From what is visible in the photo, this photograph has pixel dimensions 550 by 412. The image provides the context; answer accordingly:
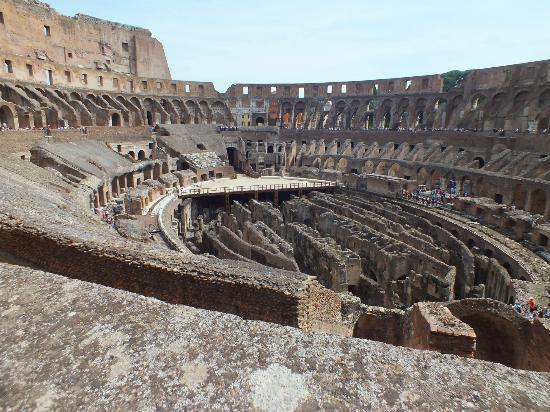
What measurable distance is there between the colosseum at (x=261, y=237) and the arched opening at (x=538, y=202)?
231mm

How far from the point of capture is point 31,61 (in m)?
33.4

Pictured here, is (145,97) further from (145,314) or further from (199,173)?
(145,314)

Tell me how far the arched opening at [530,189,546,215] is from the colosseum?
0.76 feet

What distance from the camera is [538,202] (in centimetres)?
2273

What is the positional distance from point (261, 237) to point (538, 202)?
17.3 m

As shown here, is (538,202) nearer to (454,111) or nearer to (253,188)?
(454,111)

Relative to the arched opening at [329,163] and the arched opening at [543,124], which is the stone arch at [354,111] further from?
the arched opening at [543,124]

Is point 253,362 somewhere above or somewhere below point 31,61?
below

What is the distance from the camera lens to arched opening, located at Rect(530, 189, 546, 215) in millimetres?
22406

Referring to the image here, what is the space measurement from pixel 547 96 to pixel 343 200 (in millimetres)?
19611

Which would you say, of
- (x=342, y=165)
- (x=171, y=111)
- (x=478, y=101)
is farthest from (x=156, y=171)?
(x=478, y=101)

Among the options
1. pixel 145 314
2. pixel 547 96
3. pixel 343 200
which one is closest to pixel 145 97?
pixel 343 200

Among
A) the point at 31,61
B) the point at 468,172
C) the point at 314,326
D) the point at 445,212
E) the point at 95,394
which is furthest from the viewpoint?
the point at 31,61

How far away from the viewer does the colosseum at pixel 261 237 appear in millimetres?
3648
